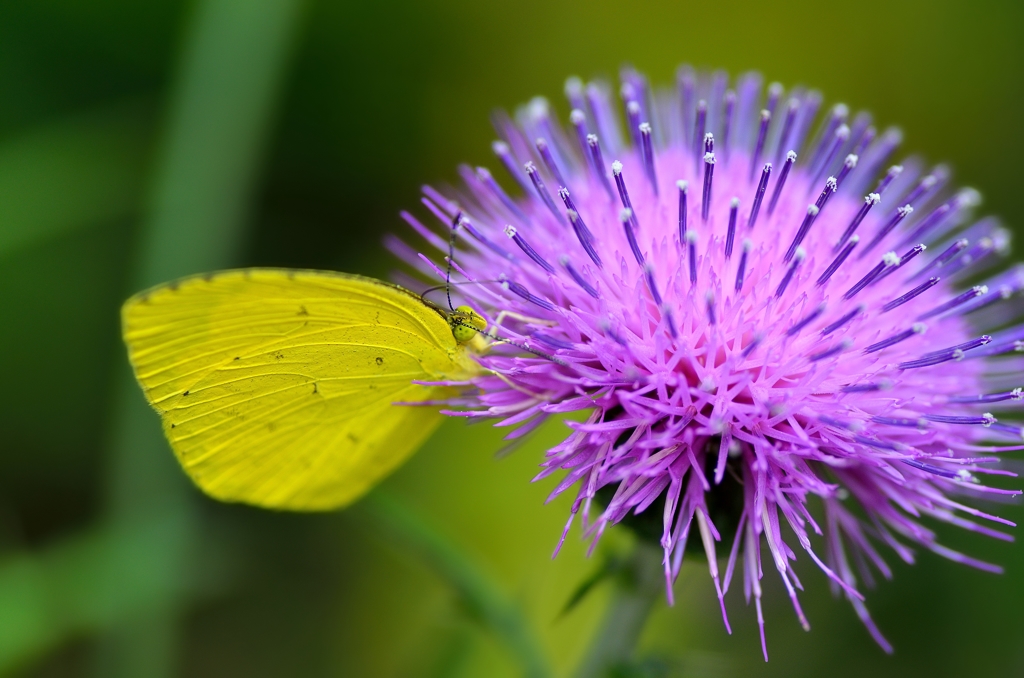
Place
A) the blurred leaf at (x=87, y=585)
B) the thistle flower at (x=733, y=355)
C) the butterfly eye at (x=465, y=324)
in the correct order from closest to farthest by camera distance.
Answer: the thistle flower at (x=733, y=355) < the butterfly eye at (x=465, y=324) < the blurred leaf at (x=87, y=585)

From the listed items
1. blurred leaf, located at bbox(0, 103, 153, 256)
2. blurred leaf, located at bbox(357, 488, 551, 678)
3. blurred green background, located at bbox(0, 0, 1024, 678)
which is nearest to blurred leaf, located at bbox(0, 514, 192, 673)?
blurred green background, located at bbox(0, 0, 1024, 678)

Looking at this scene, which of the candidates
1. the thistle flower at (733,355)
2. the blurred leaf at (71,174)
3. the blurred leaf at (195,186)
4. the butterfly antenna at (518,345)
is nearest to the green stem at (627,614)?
the thistle flower at (733,355)

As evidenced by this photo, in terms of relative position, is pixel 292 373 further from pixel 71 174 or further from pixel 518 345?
pixel 71 174

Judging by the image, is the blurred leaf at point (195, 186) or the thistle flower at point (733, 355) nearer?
the thistle flower at point (733, 355)

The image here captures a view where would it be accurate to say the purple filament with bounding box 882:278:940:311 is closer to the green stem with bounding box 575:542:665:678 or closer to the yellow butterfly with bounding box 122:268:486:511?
the green stem with bounding box 575:542:665:678

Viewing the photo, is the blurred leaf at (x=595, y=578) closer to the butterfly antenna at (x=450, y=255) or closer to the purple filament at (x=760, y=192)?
the butterfly antenna at (x=450, y=255)

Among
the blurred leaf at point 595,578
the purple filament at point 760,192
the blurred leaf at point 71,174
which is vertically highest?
the purple filament at point 760,192

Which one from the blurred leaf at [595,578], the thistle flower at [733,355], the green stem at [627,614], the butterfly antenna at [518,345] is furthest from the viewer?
the green stem at [627,614]
